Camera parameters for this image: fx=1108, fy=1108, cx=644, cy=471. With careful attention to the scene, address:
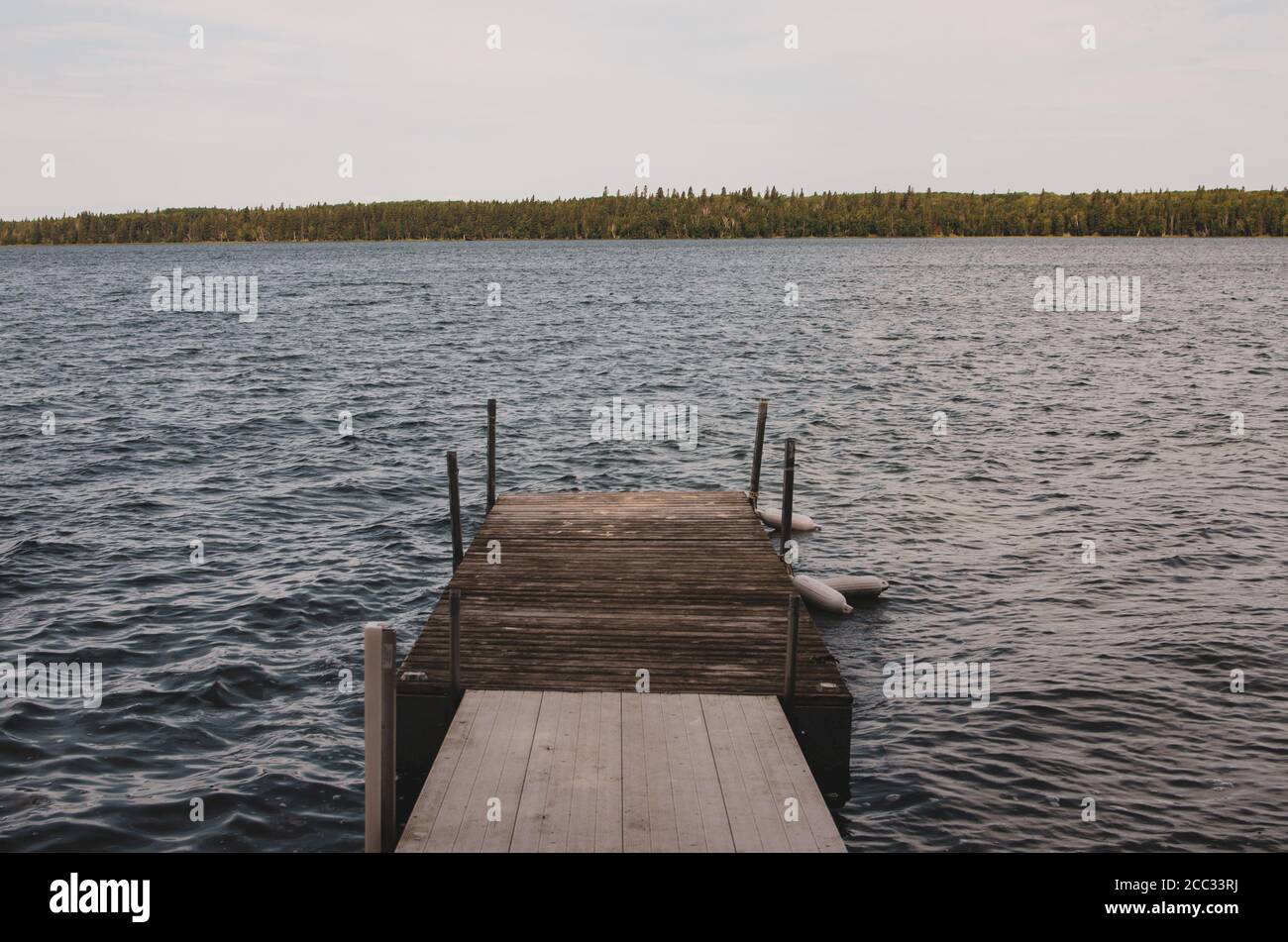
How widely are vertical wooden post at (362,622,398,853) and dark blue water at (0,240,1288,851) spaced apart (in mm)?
2912

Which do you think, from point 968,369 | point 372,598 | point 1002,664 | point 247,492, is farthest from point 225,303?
point 1002,664

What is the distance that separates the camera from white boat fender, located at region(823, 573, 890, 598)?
17.9 m

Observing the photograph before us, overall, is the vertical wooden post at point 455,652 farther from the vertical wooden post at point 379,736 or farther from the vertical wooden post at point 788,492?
the vertical wooden post at point 788,492

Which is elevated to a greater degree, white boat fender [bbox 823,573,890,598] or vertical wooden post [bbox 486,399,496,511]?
vertical wooden post [bbox 486,399,496,511]

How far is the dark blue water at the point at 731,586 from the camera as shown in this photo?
11828 millimetres

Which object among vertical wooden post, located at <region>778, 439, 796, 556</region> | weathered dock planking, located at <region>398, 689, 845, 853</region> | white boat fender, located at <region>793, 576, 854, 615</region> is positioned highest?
vertical wooden post, located at <region>778, 439, 796, 556</region>

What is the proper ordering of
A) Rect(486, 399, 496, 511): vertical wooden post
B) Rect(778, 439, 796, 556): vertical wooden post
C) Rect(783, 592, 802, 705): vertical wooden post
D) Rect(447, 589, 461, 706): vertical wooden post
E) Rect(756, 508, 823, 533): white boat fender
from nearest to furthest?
Rect(783, 592, 802, 705): vertical wooden post → Rect(447, 589, 461, 706): vertical wooden post → Rect(778, 439, 796, 556): vertical wooden post → Rect(486, 399, 496, 511): vertical wooden post → Rect(756, 508, 823, 533): white boat fender

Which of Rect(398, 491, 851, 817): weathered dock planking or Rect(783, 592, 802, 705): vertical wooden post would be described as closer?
Rect(783, 592, 802, 705): vertical wooden post

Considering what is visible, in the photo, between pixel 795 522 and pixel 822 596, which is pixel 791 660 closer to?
pixel 822 596

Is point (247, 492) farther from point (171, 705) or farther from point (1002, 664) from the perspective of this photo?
point (1002, 664)

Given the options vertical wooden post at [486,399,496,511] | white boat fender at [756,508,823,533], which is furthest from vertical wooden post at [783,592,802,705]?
white boat fender at [756,508,823,533]

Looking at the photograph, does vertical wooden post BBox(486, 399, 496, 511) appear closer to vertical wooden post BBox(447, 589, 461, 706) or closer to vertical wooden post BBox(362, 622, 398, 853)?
vertical wooden post BBox(447, 589, 461, 706)

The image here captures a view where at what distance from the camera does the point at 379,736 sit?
802 cm

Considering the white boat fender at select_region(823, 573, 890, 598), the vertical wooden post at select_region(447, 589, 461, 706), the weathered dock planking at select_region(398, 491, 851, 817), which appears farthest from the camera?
the white boat fender at select_region(823, 573, 890, 598)
